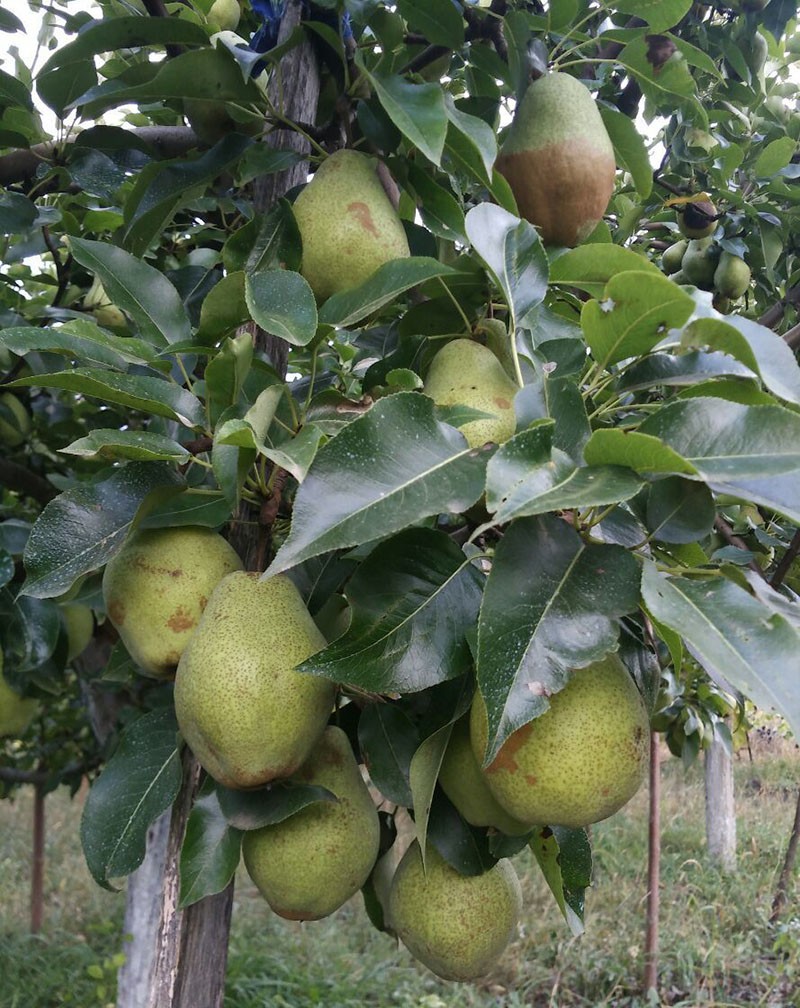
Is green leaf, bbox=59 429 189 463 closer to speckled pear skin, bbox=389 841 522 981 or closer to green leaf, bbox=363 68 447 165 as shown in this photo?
green leaf, bbox=363 68 447 165

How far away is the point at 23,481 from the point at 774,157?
168cm

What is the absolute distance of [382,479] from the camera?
0.59 meters

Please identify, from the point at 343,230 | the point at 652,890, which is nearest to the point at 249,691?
the point at 343,230

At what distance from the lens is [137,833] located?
865 mm

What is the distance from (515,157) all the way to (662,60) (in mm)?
768

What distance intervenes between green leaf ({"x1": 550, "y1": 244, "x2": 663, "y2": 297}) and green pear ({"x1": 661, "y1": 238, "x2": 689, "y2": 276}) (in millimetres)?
1341

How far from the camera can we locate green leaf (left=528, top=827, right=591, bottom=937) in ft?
2.82

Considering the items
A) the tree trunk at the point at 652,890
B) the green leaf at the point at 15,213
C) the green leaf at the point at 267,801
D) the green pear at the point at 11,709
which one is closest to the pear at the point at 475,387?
the green leaf at the point at 267,801

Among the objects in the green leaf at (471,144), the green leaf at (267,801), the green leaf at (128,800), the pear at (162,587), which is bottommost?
the green leaf at (128,800)

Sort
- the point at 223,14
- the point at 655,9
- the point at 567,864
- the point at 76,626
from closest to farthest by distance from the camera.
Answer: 1. the point at 567,864
2. the point at 655,9
3. the point at 223,14
4. the point at 76,626

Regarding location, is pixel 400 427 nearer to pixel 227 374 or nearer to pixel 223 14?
pixel 227 374

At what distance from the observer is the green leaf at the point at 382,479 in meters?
0.56

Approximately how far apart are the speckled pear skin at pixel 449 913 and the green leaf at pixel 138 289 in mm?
583

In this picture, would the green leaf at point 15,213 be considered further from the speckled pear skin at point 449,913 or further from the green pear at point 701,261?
the green pear at point 701,261
